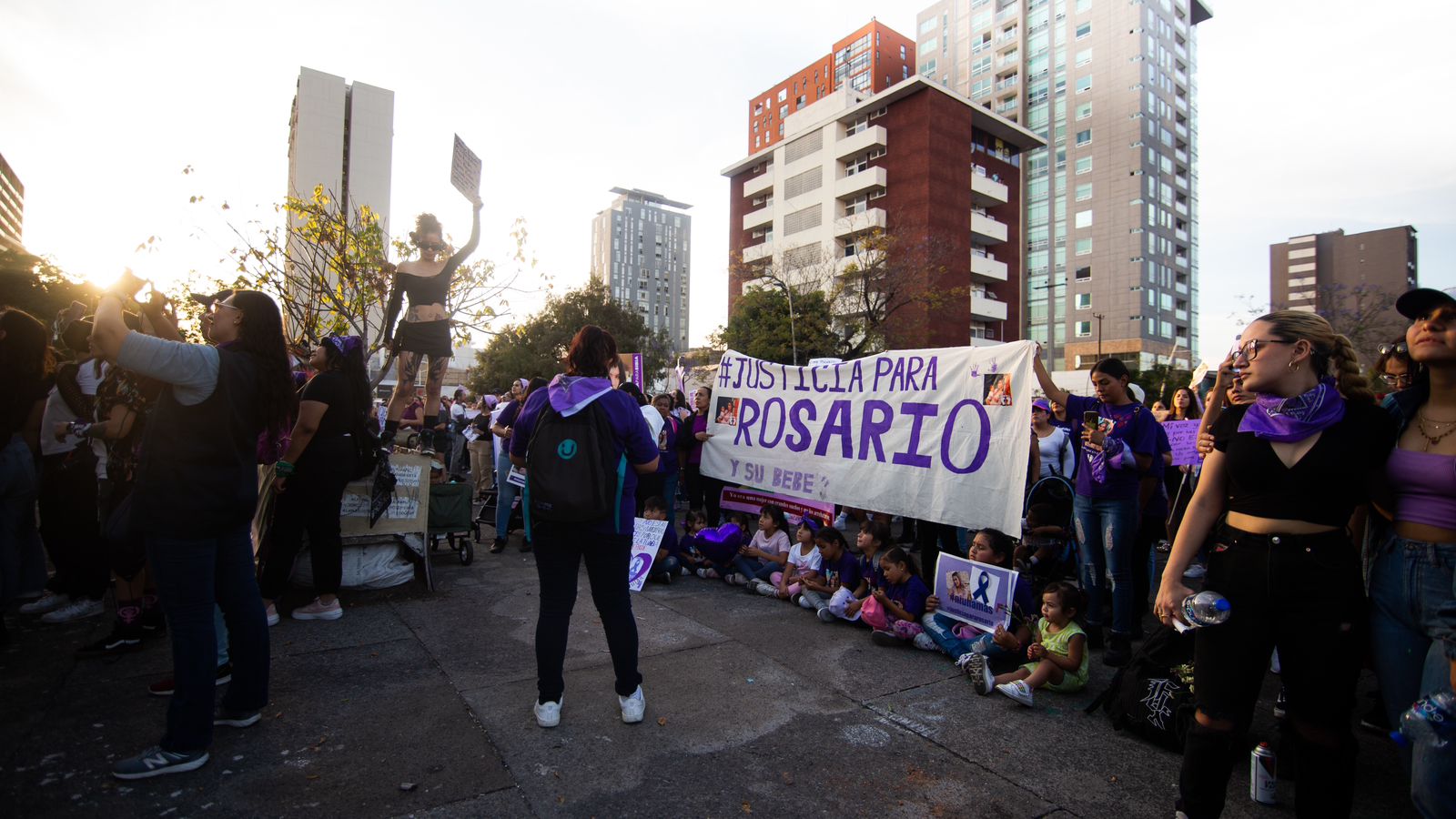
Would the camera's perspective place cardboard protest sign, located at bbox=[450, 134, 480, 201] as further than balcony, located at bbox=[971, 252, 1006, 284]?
No

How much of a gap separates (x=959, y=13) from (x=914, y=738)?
89.3m

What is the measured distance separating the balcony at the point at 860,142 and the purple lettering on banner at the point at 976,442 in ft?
161

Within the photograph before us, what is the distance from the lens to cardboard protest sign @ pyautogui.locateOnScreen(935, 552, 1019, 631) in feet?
15.0

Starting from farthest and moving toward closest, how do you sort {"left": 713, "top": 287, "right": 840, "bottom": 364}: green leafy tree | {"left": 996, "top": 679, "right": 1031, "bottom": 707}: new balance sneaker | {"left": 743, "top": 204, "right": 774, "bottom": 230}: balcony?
{"left": 743, "top": 204, "right": 774, "bottom": 230}: balcony
{"left": 713, "top": 287, "right": 840, "bottom": 364}: green leafy tree
{"left": 996, "top": 679, "right": 1031, "bottom": 707}: new balance sneaker

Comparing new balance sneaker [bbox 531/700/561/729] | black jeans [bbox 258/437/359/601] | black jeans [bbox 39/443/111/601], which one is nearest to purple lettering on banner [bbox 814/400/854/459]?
new balance sneaker [bbox 531/700/561/729]

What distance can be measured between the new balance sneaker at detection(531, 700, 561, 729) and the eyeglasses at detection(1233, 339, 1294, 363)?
3167 mm

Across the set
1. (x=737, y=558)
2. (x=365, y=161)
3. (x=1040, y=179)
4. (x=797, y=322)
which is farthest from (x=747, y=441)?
(x=1040, y=179)

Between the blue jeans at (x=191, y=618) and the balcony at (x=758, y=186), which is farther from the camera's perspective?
the balcony at (x=758, y=186)

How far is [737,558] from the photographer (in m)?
6.52

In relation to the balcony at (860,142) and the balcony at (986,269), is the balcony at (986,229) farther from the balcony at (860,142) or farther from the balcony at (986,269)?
the balcony at (860,142)

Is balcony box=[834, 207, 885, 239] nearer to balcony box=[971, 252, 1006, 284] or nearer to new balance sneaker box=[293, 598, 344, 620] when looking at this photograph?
balcony box=[971, 252, 1006, 284]

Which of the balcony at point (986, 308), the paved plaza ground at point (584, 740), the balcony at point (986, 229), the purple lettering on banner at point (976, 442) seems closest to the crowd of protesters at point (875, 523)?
the paved plaza ground at point (584, 740)

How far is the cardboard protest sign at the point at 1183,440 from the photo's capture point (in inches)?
238

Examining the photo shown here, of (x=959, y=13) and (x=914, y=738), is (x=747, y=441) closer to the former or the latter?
(x=914, y=738)
